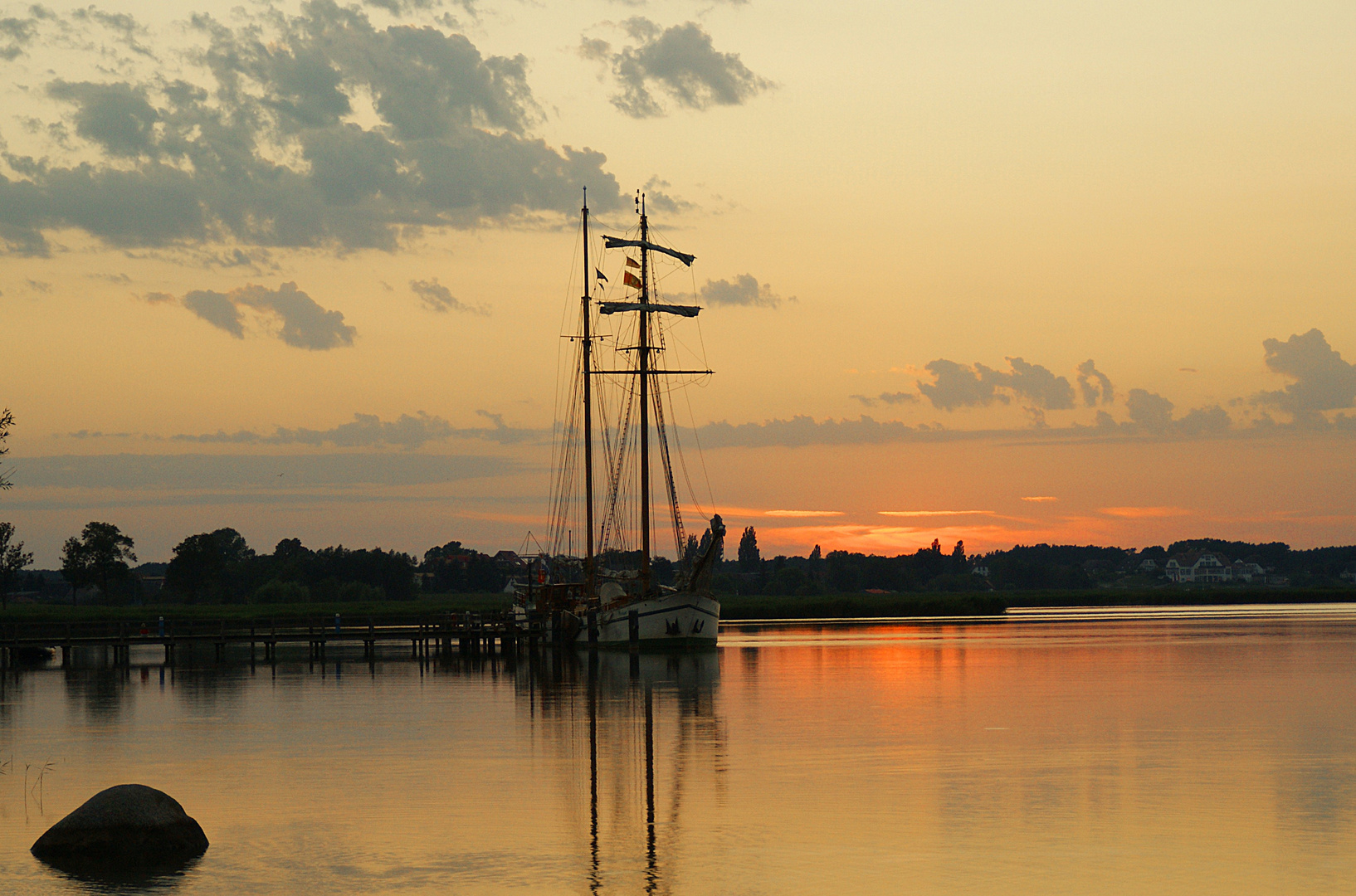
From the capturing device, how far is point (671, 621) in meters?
66.9

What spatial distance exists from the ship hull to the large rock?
48.3 metres

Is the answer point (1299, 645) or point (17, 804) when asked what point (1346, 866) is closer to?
point (17, 804)

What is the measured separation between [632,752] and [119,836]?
37.3ft

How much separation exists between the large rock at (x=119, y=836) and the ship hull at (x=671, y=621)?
159 ft

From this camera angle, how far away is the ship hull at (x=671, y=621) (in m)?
66.8

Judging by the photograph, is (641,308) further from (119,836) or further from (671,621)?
(119,836)

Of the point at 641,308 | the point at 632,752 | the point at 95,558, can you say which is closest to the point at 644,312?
the point at 641,308

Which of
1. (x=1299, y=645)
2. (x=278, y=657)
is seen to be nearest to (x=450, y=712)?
(x=278, y=657)

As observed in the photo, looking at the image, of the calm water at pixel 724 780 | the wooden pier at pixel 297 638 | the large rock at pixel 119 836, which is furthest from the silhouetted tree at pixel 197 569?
the large rock at pixel 119 836

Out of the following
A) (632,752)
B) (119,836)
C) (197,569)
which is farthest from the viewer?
(197,569)

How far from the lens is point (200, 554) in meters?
175

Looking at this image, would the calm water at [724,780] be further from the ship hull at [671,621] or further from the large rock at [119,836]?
the ship hull at [671,621]

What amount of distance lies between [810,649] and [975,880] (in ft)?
181

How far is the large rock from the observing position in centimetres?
1742
